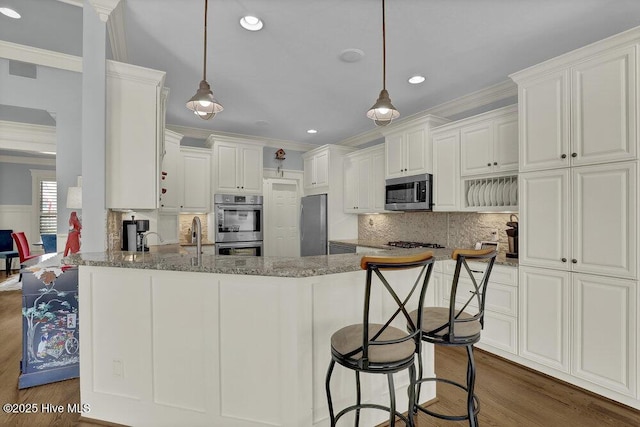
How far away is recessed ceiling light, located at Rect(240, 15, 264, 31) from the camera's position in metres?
2.28

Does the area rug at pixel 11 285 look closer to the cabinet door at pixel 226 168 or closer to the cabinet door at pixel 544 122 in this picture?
the cabinet door at pixel 226 168

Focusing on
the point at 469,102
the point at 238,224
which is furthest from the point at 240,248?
the point at 469,102

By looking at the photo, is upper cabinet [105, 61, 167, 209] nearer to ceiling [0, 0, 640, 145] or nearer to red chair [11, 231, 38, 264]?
ceiling [0, 0, 640, 145]

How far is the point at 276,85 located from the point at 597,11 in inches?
109

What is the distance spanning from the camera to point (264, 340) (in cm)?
170

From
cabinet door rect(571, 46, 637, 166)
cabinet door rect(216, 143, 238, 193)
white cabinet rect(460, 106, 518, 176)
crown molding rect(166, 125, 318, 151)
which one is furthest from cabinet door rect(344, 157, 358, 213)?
cabinet door rect(571, 46, 637, 166)

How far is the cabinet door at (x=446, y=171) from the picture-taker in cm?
362

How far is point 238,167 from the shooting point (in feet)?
16.6

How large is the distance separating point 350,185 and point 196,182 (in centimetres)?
250

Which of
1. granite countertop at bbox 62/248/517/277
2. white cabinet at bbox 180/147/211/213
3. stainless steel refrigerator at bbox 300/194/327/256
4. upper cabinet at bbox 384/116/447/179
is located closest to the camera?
granite countertop at bbox 62/248/517/277

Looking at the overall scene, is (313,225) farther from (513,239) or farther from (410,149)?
(513,239)

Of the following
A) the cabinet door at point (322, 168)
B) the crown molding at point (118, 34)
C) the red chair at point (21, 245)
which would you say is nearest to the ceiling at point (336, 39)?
the crown molding at point (118, 34)

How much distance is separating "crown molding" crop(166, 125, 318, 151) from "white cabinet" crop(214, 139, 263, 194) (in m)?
0.09

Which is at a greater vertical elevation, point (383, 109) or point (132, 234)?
point (383, 109)
